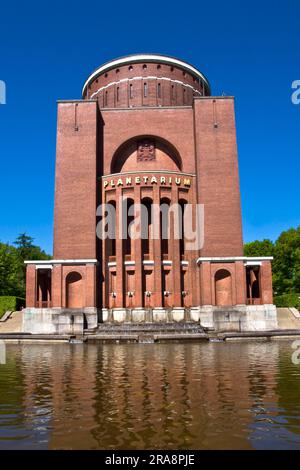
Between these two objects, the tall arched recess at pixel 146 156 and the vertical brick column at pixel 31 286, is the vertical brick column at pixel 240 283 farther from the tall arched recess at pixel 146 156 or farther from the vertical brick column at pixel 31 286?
the vertical brick column at pixel 31 286

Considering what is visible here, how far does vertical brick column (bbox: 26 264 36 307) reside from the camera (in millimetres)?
33031

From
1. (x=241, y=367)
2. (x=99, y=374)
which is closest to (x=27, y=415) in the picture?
(x=99, y=374)

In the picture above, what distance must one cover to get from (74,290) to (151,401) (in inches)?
1040

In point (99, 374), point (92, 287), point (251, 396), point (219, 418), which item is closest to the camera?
point (219, 418)

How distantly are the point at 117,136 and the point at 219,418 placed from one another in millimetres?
33239

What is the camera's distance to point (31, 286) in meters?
33.3

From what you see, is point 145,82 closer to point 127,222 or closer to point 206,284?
point 127,222

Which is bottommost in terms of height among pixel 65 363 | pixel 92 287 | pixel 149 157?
pixel 65 363

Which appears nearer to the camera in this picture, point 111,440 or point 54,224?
point 111,440

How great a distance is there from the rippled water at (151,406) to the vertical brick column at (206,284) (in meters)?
18.6

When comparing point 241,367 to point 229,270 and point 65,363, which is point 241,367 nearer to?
point 65,363

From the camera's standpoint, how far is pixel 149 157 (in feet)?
128

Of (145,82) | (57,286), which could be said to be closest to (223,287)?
(57,286)

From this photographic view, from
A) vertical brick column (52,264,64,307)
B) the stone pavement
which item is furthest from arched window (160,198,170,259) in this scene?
the stone pavement
